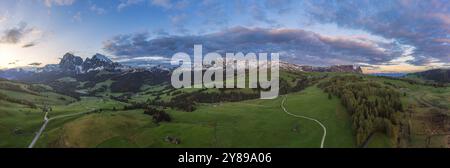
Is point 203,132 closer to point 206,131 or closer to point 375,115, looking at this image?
point 206,131

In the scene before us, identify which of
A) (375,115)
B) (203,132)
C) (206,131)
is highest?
(375,115)

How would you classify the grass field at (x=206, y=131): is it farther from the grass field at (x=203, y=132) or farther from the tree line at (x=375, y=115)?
the tree line at (x=375, y=115)

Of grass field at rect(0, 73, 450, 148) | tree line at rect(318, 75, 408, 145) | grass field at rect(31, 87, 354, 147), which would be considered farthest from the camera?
tree line at rect(318, 75, 408, 145)

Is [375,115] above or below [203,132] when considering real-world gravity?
above

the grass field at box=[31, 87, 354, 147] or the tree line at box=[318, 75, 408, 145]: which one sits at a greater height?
the tree line at box=[318, 75, 408, 145]

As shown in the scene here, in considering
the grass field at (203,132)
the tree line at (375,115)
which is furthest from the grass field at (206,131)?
the tree line at (375,115)

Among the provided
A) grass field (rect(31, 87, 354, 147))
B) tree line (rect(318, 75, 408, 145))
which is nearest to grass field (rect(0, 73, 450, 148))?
grass field (rect(31, 87, 354, 147))

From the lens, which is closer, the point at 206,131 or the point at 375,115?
the point at 206,131

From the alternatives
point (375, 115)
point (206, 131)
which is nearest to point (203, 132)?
point (206, 131)

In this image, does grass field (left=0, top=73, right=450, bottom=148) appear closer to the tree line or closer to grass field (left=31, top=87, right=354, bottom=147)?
grass field (left=31, top=87, right=354, bottom=147)
